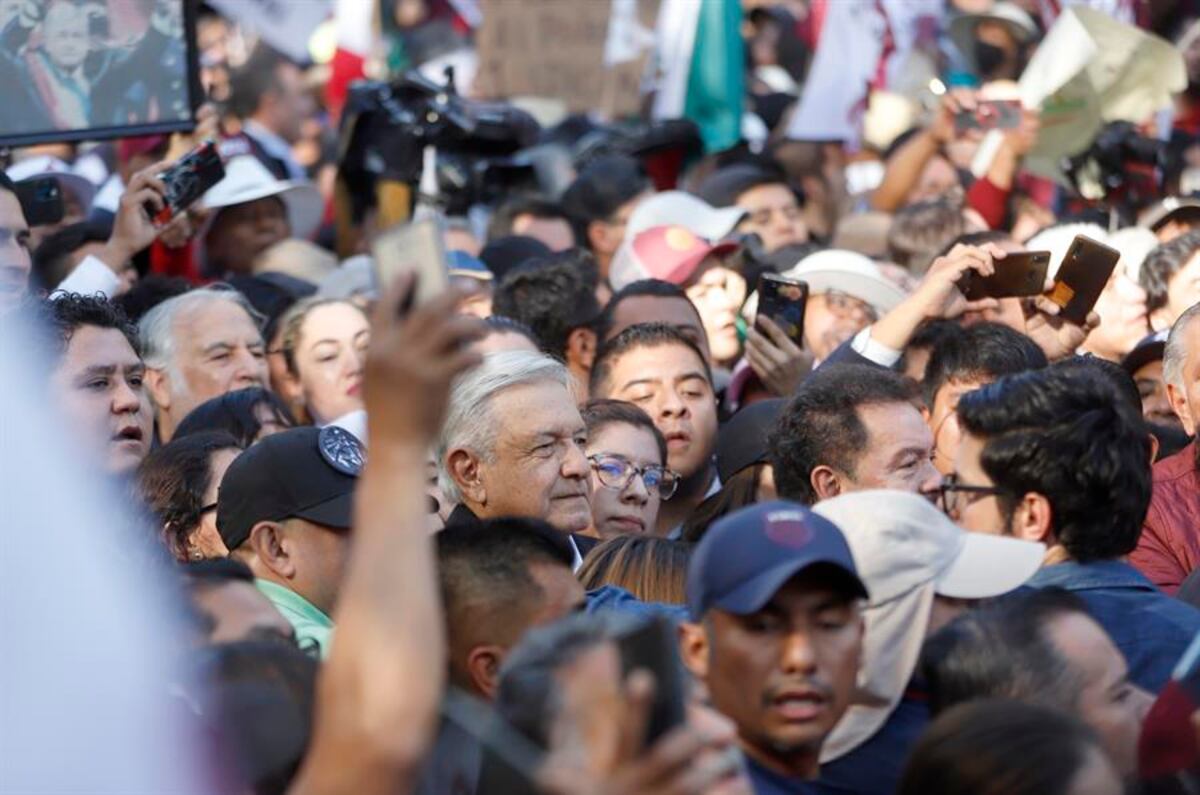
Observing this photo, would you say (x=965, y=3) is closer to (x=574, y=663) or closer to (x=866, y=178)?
(x=866, y=178)

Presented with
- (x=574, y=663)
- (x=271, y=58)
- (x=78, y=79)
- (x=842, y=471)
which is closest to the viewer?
(x=574, y=663)

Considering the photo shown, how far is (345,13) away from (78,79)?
702 centimetres

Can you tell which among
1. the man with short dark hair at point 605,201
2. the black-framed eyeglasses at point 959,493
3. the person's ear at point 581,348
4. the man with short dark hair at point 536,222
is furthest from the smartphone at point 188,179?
the black-framed eyeglasses at point 959,493

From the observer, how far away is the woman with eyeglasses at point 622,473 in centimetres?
627

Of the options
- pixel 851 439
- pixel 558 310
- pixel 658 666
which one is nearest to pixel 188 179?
pixel 558 310

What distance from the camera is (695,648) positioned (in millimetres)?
3801

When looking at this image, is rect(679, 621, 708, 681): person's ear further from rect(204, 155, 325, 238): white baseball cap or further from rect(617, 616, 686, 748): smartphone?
rect(204, 155, 325, 238): white baseball cap

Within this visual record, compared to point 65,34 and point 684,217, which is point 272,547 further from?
point 684,217

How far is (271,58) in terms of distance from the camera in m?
12.8

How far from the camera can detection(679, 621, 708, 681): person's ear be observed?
3.77m

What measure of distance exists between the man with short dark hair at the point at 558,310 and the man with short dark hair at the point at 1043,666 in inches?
165

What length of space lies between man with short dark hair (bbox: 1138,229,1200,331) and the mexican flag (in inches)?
163

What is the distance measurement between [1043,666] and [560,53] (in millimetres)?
9050

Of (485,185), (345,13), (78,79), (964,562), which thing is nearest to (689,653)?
(964,562)
